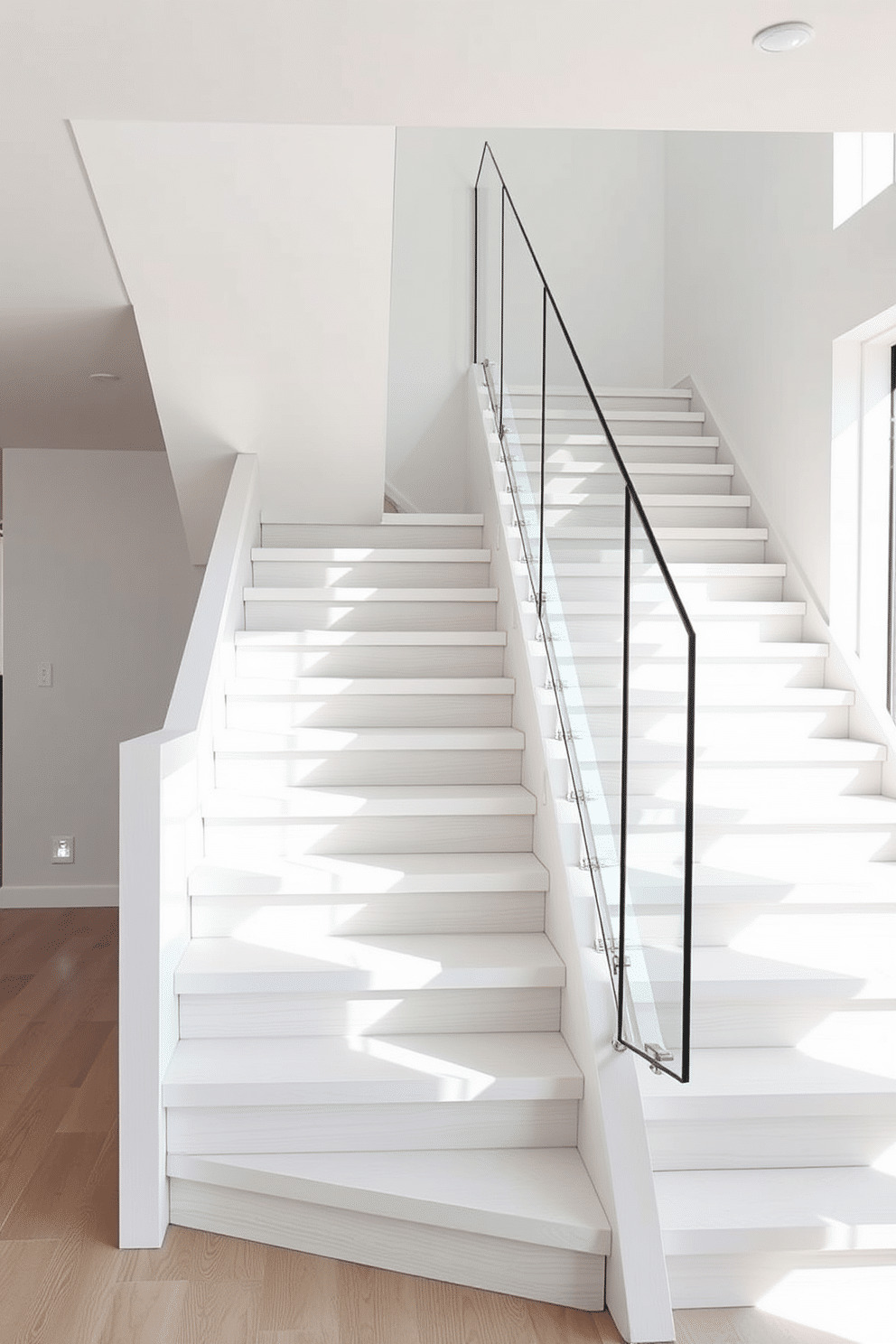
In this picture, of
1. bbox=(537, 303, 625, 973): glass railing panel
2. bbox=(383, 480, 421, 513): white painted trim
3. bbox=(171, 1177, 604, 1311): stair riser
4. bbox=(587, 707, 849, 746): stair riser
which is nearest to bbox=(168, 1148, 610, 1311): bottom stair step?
bbox=(171, 1177, 604, 1311): stair riser

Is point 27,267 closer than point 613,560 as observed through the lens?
No

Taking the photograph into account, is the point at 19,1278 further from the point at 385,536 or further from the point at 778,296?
the point at 778,296

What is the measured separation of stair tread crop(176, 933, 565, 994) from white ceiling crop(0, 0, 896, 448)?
6.22 ft

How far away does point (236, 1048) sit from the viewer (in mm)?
2621

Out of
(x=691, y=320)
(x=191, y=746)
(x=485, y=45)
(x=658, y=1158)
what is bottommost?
(x=658, y=1158)

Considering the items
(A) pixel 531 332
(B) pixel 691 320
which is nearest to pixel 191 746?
(A) pixel 531 332

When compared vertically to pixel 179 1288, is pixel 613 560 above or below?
above

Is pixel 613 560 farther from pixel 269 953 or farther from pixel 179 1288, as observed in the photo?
pixel 179 1288

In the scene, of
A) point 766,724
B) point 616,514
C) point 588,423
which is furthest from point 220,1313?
point 766,724

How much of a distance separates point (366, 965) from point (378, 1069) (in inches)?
10.8

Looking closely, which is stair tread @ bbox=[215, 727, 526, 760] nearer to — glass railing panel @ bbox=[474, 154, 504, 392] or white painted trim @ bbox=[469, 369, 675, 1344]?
white painted trim @ bbox=[469, 369, 675, 1344]

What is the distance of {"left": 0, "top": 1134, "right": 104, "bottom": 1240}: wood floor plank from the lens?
2.40 m

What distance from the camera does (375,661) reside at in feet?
13.2

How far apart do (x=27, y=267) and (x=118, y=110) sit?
1484 millimetres
